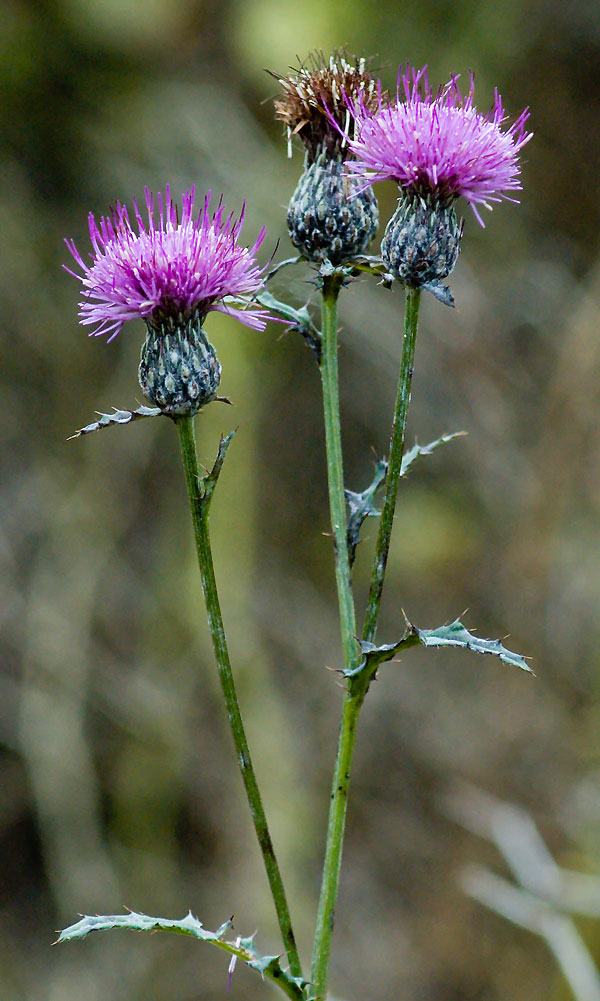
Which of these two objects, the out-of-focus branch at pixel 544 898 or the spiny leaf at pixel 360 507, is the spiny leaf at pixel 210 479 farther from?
the out-of-focus branch at pixel 544 898

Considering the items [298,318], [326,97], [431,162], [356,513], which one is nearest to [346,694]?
[356,513]

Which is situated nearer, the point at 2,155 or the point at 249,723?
the point at 249,723

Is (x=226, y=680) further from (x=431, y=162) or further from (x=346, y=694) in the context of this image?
(x=431, y=162)

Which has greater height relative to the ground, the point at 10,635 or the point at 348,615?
the point at 348,615

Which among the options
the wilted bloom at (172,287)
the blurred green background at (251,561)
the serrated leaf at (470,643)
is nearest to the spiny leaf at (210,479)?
the wilted bloom at (172,287)

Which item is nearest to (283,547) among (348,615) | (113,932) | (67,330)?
(67,330)

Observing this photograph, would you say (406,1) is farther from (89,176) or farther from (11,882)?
(11,882)

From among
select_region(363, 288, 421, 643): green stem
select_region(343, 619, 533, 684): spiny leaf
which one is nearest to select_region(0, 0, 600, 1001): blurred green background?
select_region(363, 288, 421, 643): green stem
